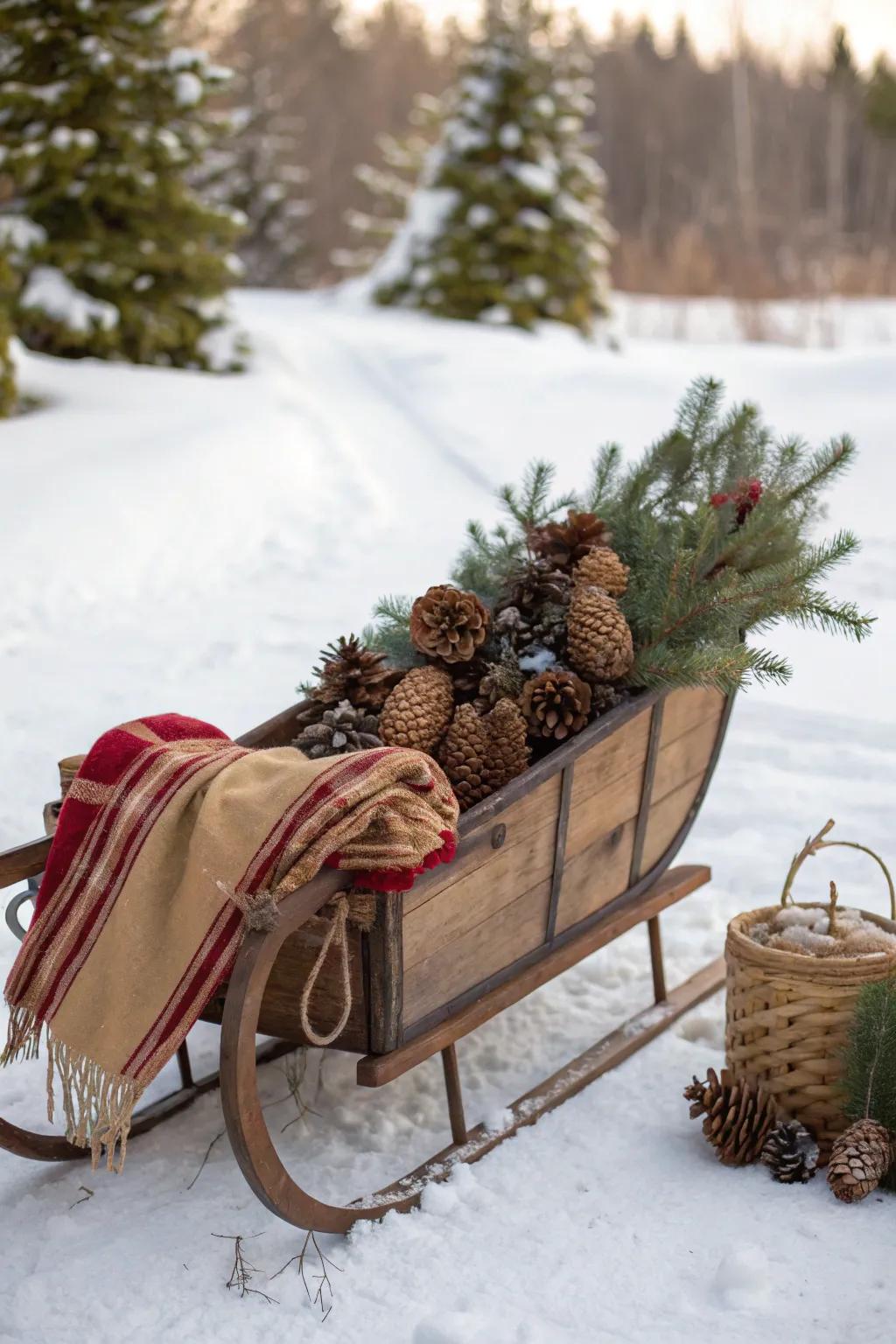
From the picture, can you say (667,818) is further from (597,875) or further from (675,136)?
(675,136)

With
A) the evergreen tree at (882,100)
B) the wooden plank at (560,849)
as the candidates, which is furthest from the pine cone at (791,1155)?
the evergreen tree at (882,100)

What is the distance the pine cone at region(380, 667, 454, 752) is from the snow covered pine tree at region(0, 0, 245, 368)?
18.6ft

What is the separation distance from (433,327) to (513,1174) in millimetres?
8984

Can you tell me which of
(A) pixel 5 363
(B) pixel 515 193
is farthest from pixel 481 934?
(B) pixel 515 193

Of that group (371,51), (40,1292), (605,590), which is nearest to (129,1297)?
(40,1292)

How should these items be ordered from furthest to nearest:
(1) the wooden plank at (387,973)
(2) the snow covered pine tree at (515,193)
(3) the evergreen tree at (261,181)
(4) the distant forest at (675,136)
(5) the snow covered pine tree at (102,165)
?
1. (3) the evergreen tree at (261,181)
2. (4) the distant forest at (675,136)
3. (2) the snow covered pine tree at (515,193)
4. (5) the snow covered pine tree at (102,165)
5. (1) the wooden plank at (387,973)

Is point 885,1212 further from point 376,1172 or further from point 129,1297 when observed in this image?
point 129,1297

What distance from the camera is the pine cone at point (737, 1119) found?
2.41 meters

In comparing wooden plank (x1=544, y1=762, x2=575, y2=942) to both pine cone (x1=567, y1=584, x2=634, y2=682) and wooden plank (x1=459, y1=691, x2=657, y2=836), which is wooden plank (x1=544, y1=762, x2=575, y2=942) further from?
pine cone (x1=567, y1=584, x2=634, y2=682)

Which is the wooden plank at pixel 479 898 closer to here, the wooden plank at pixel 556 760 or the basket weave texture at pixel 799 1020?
the wooden plank at pixel 556 760

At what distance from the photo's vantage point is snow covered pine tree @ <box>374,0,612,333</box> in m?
10.7

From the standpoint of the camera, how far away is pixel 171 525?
6.14 m

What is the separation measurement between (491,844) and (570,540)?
2.36 feet

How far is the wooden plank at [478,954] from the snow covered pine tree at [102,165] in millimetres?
5861
